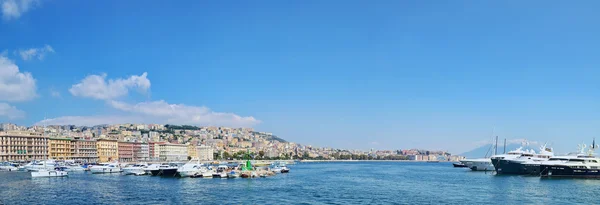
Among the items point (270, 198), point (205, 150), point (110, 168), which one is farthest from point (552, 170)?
point (205, 150)

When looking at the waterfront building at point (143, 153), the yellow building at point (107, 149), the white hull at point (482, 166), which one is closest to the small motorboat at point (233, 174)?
the white hull at point (482, 166)

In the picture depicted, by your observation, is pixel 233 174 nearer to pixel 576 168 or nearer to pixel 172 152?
pixel 576 168

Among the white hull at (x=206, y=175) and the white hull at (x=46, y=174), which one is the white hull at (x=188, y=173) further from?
the white hull at (x=46, y=174)

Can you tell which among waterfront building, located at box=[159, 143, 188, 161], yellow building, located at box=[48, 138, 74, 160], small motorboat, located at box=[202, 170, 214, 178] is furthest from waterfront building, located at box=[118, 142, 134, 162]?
small motorboat, located at box=[202, 170, 214, 178]

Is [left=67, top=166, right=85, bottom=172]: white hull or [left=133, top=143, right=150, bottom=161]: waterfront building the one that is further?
[left=133, top=143, right=150, bottom=161]: waterfront building

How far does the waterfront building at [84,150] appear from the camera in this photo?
125869 mm

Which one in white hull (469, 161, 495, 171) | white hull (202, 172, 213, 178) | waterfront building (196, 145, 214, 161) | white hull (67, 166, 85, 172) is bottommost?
waterfront building (196, 145, 214, 161)

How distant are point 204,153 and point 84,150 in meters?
62.3

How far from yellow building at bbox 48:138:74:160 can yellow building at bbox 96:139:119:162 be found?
11318mm

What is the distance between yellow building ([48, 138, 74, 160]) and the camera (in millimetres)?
117250

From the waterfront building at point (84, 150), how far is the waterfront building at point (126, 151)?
12.8 metres

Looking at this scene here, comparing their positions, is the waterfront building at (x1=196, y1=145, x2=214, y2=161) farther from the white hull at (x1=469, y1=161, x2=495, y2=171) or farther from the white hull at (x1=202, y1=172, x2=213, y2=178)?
the white hull at (x1=202, y1=172, x2=213, y2=178)

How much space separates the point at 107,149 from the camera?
138625mm

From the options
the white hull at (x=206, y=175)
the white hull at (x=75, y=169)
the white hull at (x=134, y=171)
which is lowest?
the white hull at (x=75, y=169)
